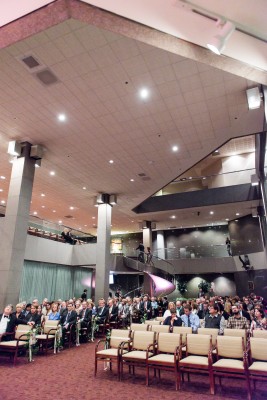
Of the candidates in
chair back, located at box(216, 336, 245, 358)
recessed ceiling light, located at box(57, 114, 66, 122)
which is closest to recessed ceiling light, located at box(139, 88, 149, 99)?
recessed ceiling light, located at box(57, 114, 66, 122)

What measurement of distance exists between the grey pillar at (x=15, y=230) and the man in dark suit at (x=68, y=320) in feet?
5.94

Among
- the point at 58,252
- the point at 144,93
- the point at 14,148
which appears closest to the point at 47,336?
the point at 14,148

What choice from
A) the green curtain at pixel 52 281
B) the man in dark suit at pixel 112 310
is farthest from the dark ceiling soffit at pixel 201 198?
the man in dark suit at pixel 112 310

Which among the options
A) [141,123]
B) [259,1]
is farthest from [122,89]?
[259,1]

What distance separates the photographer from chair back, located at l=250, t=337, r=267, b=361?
15.0 ft

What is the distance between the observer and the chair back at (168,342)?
516cm

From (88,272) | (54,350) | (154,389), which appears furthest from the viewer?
(88,272)

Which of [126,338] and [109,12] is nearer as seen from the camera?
[109,12]

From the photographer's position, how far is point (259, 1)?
2660mm

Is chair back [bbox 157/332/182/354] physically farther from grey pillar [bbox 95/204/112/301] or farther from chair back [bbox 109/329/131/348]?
grey pillar [bbox 95/204/112/301]

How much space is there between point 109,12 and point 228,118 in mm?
6380

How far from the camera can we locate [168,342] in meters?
5.27

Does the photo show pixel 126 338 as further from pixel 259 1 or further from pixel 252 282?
pixel 252 282

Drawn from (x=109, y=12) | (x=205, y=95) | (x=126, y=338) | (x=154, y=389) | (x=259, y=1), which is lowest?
(x=154, y=389)
